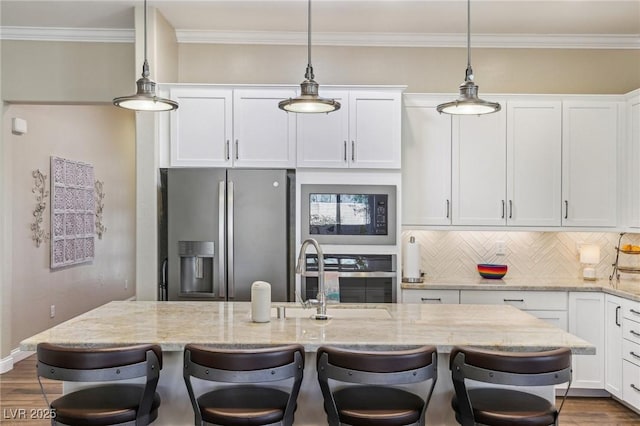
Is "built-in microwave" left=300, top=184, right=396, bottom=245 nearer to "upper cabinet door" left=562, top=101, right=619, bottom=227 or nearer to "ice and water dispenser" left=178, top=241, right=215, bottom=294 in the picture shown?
"ice and water dispenser" left=178, top=241, right=215, bottom=294

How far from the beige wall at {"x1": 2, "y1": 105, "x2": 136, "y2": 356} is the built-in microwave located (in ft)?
9.50

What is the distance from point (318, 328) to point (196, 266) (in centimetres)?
168

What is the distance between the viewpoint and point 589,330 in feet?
12.8

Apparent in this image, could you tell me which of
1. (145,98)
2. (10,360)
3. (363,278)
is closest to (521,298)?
(363,278)

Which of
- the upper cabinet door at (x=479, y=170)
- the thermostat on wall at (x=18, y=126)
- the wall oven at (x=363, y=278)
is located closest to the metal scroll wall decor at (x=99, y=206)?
the thermostat on wall at (x=18, y=126)

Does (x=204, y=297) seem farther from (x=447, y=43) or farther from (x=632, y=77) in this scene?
(x=632, y=77)

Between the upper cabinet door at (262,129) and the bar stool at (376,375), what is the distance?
→ 2.13 metres

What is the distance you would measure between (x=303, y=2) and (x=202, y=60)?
1.17 metres

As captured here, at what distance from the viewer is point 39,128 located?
5.26m

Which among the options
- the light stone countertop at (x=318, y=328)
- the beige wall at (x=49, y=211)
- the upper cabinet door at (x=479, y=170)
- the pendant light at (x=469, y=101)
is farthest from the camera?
the beige wall at (x=49, y=211)

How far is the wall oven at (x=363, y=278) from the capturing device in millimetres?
3902

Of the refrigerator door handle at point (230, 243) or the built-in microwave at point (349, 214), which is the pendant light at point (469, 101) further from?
the refrigerator door handle at point (230, 243)

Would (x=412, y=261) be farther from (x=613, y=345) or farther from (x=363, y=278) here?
(x=613, y=345)

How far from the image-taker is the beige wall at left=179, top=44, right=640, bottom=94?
178 inches
